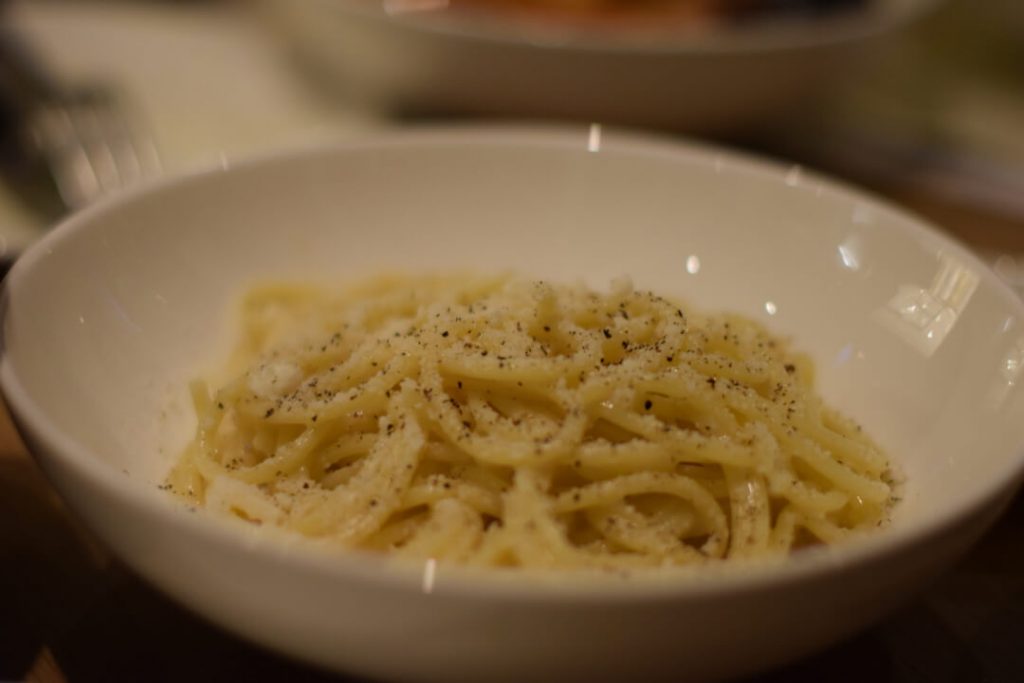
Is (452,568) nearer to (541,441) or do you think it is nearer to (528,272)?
(541,441)

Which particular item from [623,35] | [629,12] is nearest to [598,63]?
[623,35]

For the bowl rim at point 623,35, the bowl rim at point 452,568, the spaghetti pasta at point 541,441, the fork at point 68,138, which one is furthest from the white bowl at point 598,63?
the bowl rim at point 452,568

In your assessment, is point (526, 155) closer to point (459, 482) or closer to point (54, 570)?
point (459, 482)

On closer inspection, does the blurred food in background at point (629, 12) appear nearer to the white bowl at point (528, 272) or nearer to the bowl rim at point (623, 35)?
the bowl rim at point (623, 35)

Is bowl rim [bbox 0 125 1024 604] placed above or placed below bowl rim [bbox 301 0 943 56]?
below

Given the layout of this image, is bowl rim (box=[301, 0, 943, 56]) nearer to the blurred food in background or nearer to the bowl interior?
the blurred food in background

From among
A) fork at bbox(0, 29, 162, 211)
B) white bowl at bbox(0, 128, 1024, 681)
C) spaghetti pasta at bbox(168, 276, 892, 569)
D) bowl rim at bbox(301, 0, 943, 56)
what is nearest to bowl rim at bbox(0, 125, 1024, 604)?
white bowl at bbox(0, 128, 1024, 681)
